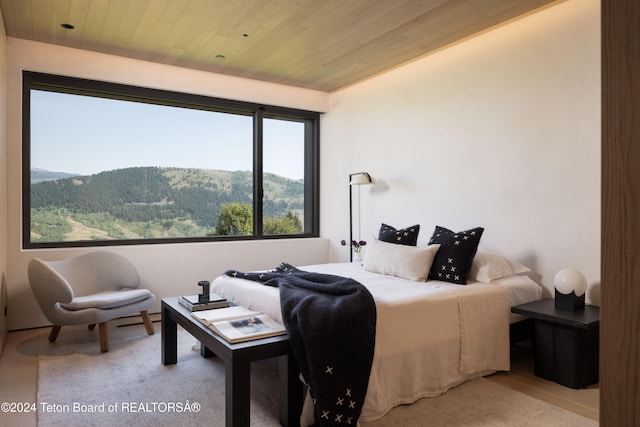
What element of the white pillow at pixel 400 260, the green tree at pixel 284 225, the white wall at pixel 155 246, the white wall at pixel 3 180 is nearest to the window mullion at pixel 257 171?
the green tree at pixel 284 225

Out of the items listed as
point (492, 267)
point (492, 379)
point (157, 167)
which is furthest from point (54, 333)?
A: point (492, 267)

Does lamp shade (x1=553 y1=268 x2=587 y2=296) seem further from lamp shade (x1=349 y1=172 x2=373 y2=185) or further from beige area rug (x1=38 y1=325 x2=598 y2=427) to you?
lamp shade (x1=349 y1=172 x2=373 y2=185)

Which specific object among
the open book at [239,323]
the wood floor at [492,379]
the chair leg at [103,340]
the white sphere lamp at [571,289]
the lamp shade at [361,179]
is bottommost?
the wood floor at [492,379]

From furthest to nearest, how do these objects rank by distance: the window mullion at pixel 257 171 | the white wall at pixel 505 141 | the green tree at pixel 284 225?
the green tree at pixel 284 225, the window mullion at pixel 257 171, the white wall at pixel 505 141

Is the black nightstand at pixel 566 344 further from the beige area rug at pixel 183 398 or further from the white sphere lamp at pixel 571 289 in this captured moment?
the beige area rug at pixel 183 398

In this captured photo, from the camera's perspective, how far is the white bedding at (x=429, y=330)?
8.39 feet

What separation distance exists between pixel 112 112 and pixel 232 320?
10.5 feet

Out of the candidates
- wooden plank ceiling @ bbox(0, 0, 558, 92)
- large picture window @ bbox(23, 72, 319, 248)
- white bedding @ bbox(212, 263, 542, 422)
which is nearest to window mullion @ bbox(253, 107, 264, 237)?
large picture window @ bbox(23, 72, 319, 248)

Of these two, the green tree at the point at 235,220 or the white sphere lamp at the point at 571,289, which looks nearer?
the white sphere lamp at the point at 571,289

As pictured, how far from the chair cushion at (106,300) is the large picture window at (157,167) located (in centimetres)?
92

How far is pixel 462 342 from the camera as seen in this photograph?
9.52ft

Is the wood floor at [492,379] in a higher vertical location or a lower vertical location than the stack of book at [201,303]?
lower

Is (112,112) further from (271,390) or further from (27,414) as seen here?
(271,390)

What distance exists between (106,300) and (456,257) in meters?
2.85
